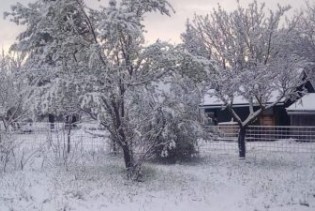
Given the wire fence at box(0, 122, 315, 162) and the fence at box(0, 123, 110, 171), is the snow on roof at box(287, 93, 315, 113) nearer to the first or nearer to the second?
the wire fence at box(0, 122, 315, 162)

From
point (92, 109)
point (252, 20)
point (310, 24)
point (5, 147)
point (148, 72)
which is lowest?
point (5, 147)

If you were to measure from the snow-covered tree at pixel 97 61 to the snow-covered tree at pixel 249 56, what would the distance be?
4.97 metres

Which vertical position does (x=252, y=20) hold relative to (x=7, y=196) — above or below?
above

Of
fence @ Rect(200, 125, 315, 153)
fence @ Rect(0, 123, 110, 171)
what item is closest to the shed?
fence @ Rect(200, 125, 315, 153)

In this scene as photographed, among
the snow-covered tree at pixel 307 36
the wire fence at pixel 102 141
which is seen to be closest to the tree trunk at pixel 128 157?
the wire fence at pixel 102 141

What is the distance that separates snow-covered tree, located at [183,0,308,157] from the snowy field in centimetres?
302

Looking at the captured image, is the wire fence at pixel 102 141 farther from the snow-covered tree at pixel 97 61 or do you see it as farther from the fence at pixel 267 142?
the snow-covered tree at pixel 97 61

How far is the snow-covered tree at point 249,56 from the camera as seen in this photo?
18.6 meters

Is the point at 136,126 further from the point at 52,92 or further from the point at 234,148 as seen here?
the point at 234,148

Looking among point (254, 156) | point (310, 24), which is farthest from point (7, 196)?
point (310, 24)

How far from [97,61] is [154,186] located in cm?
408

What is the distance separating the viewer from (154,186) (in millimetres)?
13516

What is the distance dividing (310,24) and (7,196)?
3372cm

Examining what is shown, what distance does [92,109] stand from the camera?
535 inches
